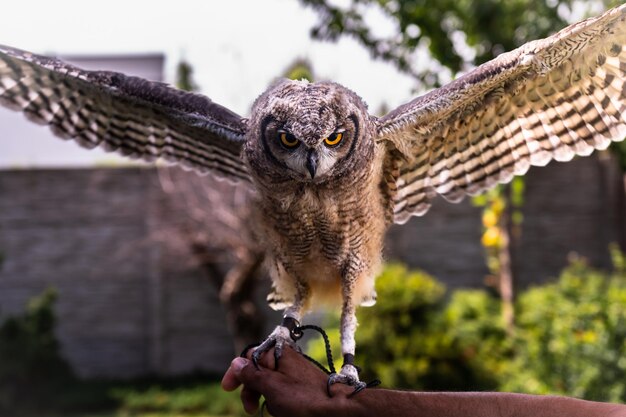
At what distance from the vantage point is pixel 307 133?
2.22 m

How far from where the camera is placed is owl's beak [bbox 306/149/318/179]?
2.26 metres

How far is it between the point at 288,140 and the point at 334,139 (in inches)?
6.0

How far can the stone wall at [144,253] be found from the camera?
10836 millimetres

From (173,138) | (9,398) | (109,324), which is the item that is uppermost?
(173,138)

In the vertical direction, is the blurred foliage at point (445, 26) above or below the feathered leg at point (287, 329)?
above

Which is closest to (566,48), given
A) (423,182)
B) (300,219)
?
(423,182)

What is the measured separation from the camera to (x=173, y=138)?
3.32 meters

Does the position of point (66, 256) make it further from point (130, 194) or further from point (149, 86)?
point (149, 86)

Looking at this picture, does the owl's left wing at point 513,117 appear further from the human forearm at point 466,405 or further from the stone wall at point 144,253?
the stone wall at point 144,253

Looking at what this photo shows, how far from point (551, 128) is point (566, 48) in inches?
19.0

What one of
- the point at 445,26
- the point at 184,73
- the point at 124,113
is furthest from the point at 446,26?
the point at 184,73

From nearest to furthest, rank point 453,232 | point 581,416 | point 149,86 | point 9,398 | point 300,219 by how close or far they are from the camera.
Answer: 1. point 581,416
2. point 300,219
3. point 149,86
4. point 9,398
5. point 453,232

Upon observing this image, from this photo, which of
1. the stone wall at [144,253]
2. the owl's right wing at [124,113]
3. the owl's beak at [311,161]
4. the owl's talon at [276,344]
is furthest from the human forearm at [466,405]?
the stone wall at [144,253]

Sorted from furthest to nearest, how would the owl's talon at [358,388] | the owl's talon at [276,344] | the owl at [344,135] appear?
the owl at [344,135], the owl's talon at [276,344], the owl's talon at [358,388]
